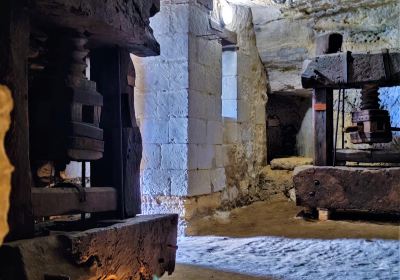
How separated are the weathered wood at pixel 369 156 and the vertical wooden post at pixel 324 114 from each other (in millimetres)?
140

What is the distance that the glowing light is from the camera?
197 inches

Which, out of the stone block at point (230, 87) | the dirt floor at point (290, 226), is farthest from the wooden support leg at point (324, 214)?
the stone block at point (230, 87)

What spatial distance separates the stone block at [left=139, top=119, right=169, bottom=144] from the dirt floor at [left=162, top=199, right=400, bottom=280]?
0.84 metres

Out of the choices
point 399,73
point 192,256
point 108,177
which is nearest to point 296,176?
point 399,73

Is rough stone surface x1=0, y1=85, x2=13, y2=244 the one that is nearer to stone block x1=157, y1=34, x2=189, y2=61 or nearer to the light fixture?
stone block x1=157, y1=34, x2=189, y2=61

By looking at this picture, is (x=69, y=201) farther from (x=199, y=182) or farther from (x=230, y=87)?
(x=230, y=87)

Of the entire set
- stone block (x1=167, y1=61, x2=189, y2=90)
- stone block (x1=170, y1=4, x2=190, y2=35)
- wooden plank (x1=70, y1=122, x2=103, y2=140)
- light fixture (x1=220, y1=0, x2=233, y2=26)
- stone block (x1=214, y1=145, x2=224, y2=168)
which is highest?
light fixture (x1=220, y1=0, x2=233, y2=26)

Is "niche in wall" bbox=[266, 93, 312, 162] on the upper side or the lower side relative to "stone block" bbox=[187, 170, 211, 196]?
upper

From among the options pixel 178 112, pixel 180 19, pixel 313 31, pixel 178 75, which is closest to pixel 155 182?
pixel 178 112

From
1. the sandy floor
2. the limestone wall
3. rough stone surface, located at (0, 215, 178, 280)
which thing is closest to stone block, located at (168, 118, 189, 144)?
the limestone wall

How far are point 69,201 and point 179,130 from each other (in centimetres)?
243

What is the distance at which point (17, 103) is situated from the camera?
1.44 meters

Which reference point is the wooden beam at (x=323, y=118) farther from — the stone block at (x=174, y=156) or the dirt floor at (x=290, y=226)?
the stone block at (x=174, y=156)

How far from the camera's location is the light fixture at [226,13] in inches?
197
